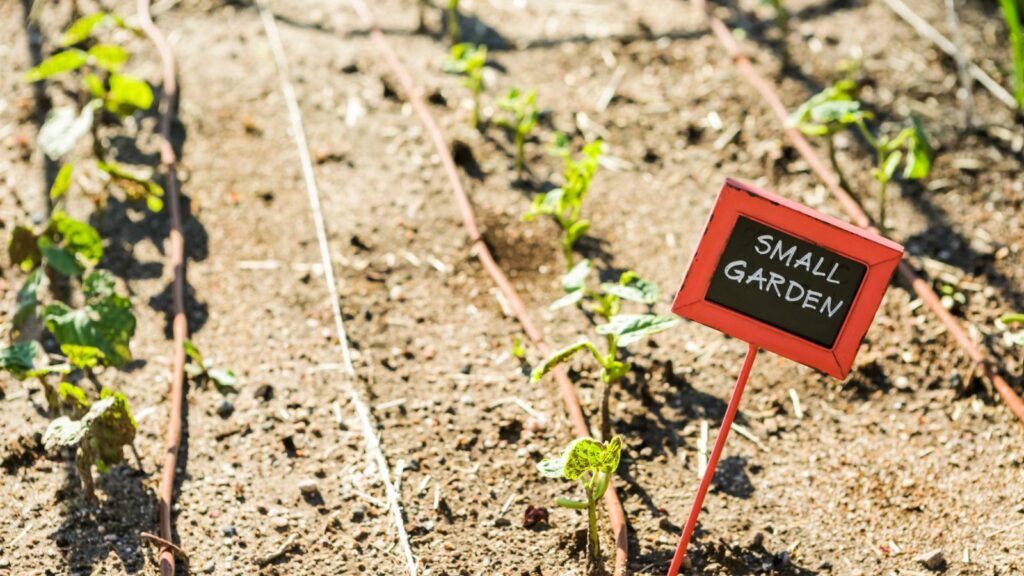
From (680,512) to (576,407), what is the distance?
1.18 ft

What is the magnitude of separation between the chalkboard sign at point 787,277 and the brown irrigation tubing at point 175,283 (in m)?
1.24

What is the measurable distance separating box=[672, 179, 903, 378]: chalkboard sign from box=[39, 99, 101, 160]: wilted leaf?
2041mm

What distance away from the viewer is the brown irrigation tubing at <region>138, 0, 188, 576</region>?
2.34 metres

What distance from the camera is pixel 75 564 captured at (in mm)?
2248

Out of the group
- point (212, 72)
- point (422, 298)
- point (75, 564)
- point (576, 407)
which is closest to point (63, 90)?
point (212, 72)

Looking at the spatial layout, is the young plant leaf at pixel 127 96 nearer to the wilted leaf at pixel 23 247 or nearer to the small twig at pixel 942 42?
the wilted leaf at pixel 23 247

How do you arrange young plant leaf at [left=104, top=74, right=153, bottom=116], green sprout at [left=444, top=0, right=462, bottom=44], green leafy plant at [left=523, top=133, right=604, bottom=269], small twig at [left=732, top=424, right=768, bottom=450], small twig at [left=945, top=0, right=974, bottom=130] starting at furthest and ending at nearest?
green sprout at [left=444, top=0, right=462, bottom=44]
small twig at [left=945, top=0, right=974, bottom=130]
young plant leaf at [left=104, top=74, right=153, bottom=116]
green leafy plant at [left=523, top=133, right=604, bottom=269]
small twig at [left=732, top=424, right=768, bottom=450]

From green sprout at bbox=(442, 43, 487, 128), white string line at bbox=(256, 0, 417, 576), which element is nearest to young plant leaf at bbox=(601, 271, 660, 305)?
white string line at bbox=(256, 0, 417, 576)

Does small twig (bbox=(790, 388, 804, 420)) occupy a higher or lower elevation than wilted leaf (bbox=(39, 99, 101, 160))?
higher

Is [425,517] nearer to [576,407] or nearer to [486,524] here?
[486,524]

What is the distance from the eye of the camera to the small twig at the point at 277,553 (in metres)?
2.28

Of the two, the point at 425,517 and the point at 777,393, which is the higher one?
the point at 777,393

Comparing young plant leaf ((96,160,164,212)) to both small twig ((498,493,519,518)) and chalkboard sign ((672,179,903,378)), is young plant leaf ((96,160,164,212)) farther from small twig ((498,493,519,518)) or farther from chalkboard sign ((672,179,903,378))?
chalkboard sign ((672,179,903,378))

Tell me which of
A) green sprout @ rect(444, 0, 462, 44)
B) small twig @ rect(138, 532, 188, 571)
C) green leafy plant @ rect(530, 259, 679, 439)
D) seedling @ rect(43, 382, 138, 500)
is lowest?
small twig @ rect(138, 532, 188, 571)
